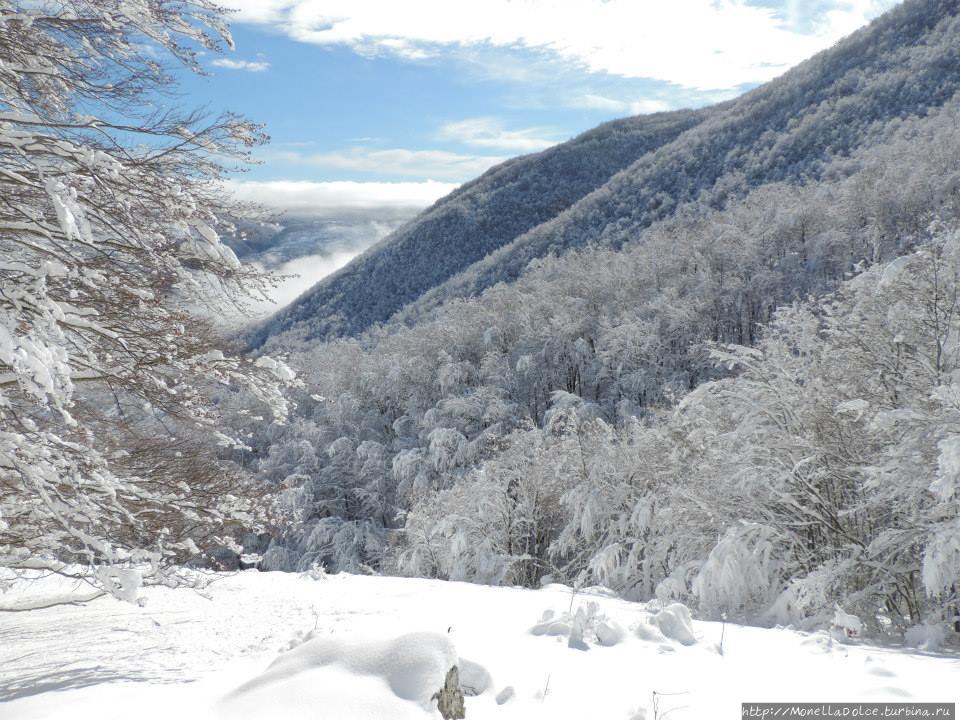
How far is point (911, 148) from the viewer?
43188mm

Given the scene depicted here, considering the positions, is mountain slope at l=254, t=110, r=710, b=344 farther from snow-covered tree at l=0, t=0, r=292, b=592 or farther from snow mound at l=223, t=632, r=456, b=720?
snow mound at l=223, t=632, r=456, b=720

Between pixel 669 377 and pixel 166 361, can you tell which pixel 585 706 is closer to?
pixel 166 361

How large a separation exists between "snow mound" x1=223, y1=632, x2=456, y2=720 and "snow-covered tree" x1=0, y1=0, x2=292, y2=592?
1.39 meters

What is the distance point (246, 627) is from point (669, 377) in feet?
97.1

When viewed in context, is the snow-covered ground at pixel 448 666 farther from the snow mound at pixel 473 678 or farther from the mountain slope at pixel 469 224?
the mountain slope at pixel 469 224

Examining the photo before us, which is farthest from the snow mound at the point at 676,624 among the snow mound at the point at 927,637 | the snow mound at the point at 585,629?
the snow mound at the point at 927,637

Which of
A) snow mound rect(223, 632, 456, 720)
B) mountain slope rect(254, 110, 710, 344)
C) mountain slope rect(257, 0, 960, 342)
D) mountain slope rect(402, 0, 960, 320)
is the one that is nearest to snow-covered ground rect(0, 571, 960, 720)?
snow mound rect(223, 632, 456, 720)

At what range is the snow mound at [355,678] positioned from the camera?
123 inches

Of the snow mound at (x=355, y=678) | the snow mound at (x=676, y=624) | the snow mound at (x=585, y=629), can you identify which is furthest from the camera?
the snow mound at (x=676, y=624)

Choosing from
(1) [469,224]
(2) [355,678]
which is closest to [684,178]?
(1) [469,224]

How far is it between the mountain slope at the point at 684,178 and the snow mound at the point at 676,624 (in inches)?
2226

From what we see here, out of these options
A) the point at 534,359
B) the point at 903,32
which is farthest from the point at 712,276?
the point at 903,32

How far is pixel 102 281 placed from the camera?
416 centimetres

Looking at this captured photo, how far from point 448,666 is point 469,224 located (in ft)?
392
